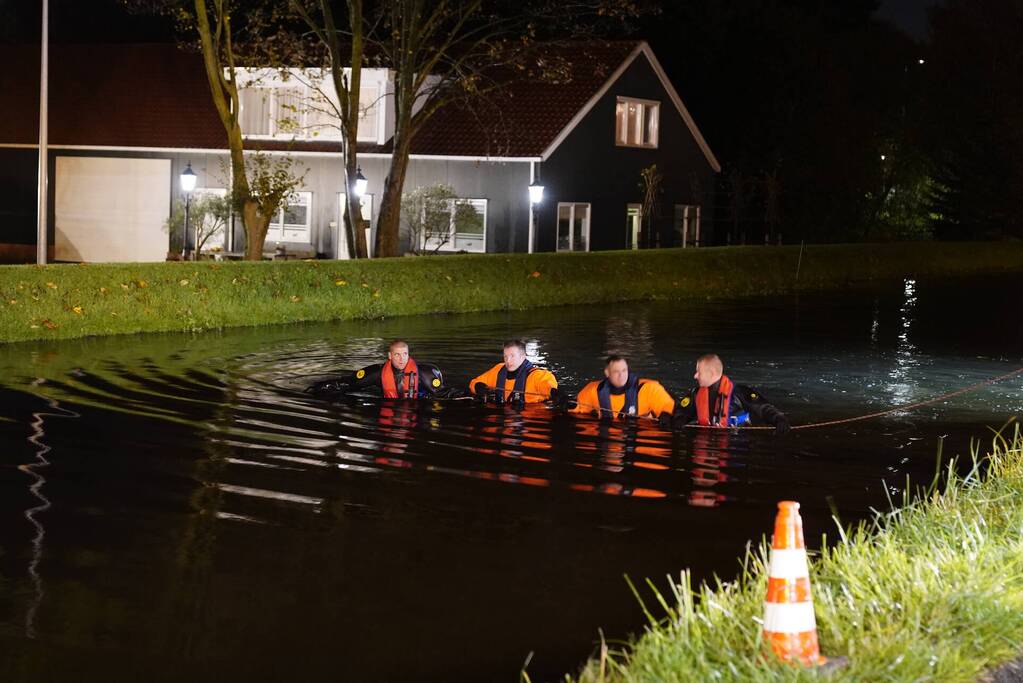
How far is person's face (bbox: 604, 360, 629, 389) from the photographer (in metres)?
18.0

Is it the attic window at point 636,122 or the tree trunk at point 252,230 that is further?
the attic window at point 636,122

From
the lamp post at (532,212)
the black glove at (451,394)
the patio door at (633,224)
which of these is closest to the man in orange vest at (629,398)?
the black glove at (451,394)

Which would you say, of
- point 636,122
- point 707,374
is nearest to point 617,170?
point 636,122

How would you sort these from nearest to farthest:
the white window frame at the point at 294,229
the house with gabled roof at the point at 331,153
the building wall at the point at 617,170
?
the house with gabled roof at the point at 331,153 → the building wall at the point at 617,170 → the white window frame at the point at 294,229

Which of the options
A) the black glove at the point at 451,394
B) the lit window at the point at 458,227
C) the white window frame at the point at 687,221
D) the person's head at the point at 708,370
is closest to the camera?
the person's head at the point at 708,370

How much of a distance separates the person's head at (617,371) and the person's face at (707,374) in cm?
87

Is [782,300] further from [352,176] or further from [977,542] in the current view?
[977,542]

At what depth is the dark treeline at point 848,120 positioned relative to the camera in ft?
221

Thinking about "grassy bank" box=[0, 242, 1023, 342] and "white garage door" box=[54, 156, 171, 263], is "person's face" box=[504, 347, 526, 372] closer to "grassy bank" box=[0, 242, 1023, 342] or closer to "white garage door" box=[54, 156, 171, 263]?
"grassy bank" box=[0, 242, 1023, 342]

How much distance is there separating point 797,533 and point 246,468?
805cm

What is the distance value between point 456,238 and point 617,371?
1196 inches

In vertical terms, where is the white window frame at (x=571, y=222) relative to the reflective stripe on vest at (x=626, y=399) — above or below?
above

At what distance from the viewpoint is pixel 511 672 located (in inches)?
328

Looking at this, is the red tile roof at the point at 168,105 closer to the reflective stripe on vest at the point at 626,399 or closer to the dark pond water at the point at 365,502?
the dark pond water at the point at 365,502
